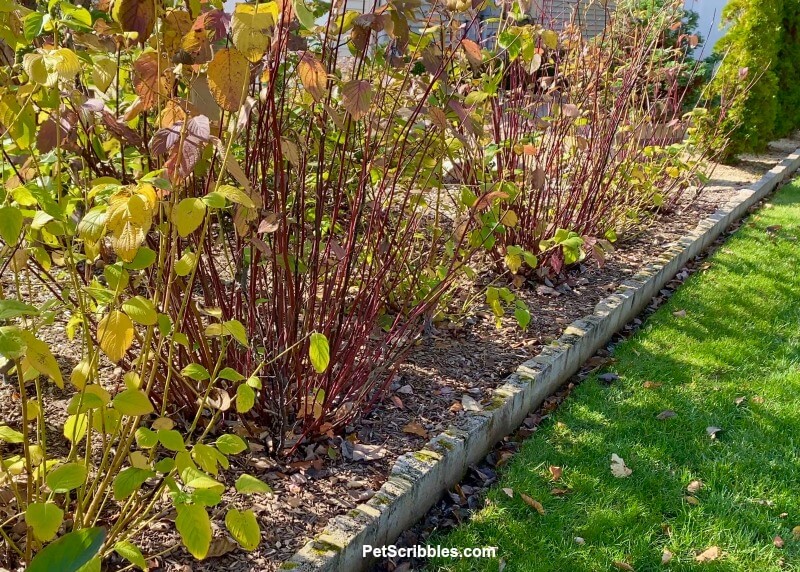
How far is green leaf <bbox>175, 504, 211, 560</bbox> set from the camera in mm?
1281

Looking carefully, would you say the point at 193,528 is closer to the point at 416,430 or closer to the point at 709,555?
the point at 416,430

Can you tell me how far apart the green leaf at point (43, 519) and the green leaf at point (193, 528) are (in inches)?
9.0

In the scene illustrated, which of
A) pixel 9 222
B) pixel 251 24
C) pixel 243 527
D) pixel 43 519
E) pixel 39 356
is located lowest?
pixel 243 527

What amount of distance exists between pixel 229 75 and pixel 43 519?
3.03ft

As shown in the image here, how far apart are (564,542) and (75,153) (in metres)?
1.99

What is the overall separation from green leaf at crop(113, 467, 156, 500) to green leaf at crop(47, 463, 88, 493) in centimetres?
7

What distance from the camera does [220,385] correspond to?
2.37 m

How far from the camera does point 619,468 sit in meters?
2.57

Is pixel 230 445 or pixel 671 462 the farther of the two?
pixel 671 462

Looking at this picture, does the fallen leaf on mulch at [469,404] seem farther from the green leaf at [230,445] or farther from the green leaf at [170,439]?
the green leaf at [170,439]

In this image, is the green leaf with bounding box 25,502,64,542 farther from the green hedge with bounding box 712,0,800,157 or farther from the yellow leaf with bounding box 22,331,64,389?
the green hedge with bounding box 712,0,800,157

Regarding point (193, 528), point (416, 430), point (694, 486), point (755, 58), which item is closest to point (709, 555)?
point (694, 486)

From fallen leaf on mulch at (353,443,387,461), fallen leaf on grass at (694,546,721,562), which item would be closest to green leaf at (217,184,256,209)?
fallen leaf on mulch at (353,443,387,461)

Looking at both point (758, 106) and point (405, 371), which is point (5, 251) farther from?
point (758, 106)
